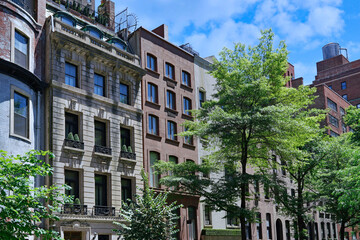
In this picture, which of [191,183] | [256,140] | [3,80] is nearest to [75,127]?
[3,80]

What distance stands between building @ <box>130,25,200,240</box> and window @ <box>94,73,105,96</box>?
14.3 ft

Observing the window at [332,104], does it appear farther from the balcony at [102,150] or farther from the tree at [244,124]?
the balcony at [102,150]

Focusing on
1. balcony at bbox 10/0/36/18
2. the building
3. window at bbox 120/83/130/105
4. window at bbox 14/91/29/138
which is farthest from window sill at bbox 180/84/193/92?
window at bbox 14/91/29/138

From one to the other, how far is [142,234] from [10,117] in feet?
31.2

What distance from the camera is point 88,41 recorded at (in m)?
31.7

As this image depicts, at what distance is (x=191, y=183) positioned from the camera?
30812 millimetres

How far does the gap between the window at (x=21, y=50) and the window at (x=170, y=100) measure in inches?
569

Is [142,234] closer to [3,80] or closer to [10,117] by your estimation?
[10,117]

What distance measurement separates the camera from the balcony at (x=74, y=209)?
27.6 metres

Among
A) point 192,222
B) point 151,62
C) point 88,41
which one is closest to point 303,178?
point 192,222

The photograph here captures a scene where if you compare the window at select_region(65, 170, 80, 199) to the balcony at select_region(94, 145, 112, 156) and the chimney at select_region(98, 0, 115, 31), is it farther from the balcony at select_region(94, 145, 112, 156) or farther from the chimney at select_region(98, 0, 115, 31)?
the chimney at select_region(98, 0, 115, 31)

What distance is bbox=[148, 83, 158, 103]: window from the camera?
37625 mm

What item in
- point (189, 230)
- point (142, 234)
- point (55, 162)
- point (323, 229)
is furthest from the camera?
point (323, 229)

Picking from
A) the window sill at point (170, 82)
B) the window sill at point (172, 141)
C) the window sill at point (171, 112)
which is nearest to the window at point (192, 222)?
the window sill at point (172, 141)
